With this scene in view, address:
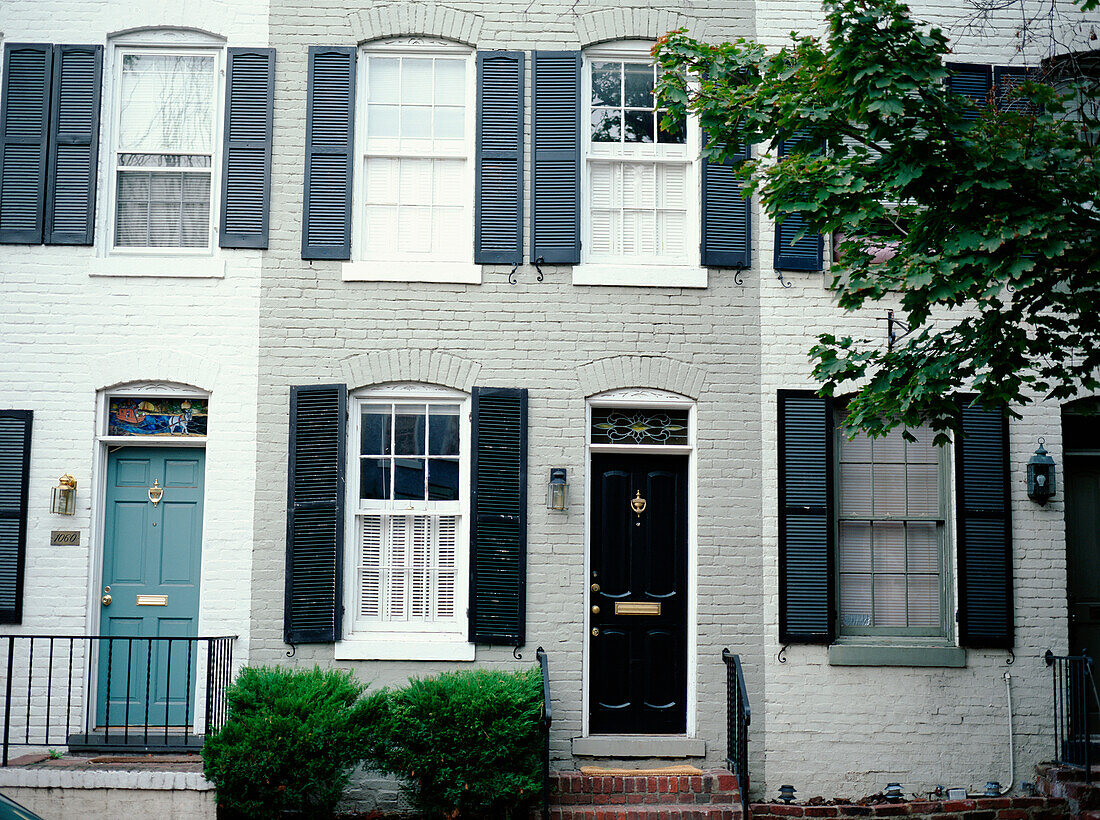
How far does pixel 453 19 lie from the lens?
8.78 metres

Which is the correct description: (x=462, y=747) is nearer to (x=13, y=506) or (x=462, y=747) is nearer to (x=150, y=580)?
(x=150, y=580)

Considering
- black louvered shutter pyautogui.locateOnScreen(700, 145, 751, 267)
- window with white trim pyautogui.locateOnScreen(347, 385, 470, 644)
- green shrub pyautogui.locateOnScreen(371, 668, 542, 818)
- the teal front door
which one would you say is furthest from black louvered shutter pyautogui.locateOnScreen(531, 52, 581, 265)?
green shrub pyautogui.locateOnScreen(371, 668, 542, 818)

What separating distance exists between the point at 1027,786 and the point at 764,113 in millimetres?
5793

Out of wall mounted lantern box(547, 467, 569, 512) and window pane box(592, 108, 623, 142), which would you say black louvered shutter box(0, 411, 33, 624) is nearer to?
wall mounted lantern box(547, 467, 569, 512)

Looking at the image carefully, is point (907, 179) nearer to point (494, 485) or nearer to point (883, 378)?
point (883, 378)

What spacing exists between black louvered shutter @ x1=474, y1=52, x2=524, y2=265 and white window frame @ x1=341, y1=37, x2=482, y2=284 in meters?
0.11

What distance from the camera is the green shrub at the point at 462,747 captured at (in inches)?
285

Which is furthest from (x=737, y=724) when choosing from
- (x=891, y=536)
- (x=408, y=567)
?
(x=408, y=567)

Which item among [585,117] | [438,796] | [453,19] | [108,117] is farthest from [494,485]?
[108,117]

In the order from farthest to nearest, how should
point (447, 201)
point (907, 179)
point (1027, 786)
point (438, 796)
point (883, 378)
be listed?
point (447, 201) → point (1027, 786) → point (438, 796) → point (883, 378) → point (907, 179)

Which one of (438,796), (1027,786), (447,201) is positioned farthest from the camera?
(447,201)

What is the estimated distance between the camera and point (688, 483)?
8758mm

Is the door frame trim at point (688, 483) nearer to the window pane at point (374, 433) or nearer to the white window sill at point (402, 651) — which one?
the white window sill at point (402, 651)

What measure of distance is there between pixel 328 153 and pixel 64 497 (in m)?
3.53
